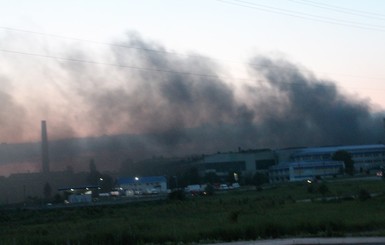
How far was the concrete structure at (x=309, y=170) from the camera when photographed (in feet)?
445

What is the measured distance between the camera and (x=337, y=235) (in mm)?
25828

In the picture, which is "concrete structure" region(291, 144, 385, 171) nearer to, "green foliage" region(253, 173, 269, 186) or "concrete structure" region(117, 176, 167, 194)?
"green foliage" region(253, 173, 269, 186)

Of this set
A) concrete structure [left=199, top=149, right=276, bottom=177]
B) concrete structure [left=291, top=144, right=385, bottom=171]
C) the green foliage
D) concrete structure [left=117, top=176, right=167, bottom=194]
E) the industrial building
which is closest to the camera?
concrete structure [left=117, top=176, right=167, bottom=194]

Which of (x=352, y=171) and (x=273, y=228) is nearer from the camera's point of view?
(x=273, y=228)

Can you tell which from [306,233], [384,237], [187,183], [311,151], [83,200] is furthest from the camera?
[311,151]

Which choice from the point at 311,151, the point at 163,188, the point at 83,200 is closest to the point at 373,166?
the point at 311,151

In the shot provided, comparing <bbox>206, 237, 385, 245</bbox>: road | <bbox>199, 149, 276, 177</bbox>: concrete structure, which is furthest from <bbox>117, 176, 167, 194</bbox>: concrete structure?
<bbox>206, 237, 385, 245</bbox>: road

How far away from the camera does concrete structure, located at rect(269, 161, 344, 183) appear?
136 metres

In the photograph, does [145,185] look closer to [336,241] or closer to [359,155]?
[359,155]

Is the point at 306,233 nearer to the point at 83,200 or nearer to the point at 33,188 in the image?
the point at 83,200

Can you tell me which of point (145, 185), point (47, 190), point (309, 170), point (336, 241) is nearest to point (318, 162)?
point (309, 170)

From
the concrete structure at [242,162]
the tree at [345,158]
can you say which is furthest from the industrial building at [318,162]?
the concrete structure at [242,162]

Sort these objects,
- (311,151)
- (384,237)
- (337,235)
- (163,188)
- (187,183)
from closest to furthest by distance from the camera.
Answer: (384,237) < (337,235) < (163,188) < (187,183) < (311,151)

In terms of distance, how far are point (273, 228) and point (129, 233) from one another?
635 centimetres
